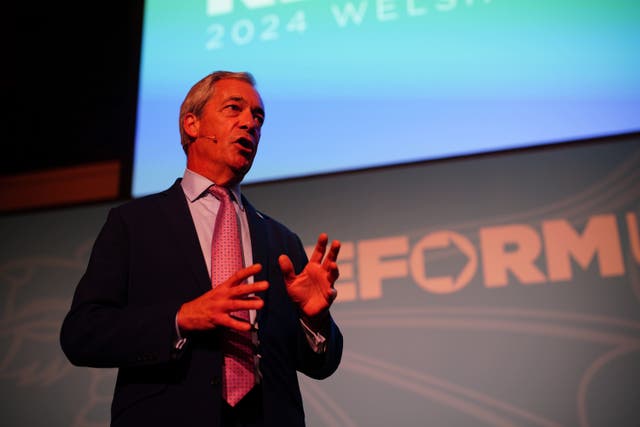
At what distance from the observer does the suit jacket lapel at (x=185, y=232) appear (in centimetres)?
137

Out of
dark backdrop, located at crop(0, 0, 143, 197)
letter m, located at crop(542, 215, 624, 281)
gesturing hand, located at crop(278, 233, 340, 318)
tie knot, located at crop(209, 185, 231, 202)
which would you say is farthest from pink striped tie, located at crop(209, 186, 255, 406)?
dark backdrop, located at crop(0, 0, 143, 197)

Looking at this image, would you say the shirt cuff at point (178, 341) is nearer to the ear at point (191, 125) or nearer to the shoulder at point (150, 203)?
the shoulder at point (150, 203)

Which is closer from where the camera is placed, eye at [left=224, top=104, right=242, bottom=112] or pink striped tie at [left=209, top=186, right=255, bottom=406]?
pink striped tie at [left=209, top=186, right=255, bottom=406]

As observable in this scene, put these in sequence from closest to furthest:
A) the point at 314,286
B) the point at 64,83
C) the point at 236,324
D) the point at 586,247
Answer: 1. the point at 236,324
2. the point at 314,286
3. the point at 586,247
4. the point at 64,83

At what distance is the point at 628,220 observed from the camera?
2.40 meters

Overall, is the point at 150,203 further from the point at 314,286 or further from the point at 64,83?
the point at 64,83

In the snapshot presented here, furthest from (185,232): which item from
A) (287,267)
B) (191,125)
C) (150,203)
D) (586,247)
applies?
(586,247)

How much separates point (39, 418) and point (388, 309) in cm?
148

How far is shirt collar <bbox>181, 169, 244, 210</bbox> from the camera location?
1.54 meters

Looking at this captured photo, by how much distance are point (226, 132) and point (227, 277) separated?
1.25ft

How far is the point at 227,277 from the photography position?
4.53 feet

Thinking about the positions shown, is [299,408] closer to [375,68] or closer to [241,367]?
[241,367]

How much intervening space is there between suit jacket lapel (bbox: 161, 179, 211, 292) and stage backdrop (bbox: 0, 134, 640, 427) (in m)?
1.24

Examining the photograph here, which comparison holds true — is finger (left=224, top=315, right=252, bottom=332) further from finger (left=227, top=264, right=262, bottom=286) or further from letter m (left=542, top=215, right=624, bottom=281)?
letter m (left=542, top=215, right=624, bottom=281)
